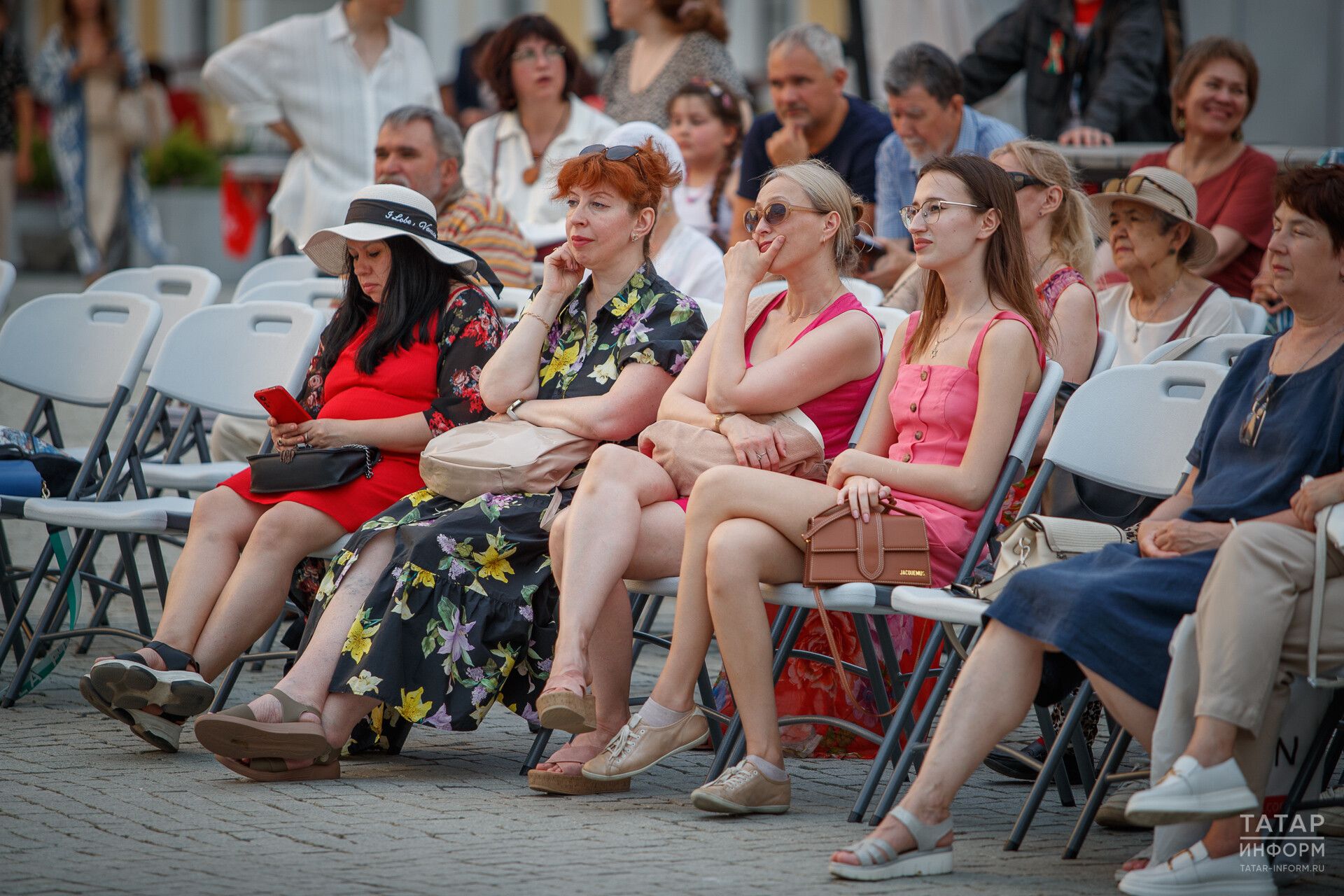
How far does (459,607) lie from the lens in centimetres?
457

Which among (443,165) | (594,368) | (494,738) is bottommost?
(494,738)

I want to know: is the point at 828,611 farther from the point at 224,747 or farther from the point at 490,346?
the point at 224,747

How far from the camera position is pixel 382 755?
4906 mm

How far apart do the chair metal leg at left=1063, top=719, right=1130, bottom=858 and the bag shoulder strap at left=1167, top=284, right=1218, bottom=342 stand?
6.27 feet

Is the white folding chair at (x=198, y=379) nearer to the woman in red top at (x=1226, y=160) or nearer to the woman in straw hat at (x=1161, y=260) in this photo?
the woman in straw hat at (x=1161, y=260)

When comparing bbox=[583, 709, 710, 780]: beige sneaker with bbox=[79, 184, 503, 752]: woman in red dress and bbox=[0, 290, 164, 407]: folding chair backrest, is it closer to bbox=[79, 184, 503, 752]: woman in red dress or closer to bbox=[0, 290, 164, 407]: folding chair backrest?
bbox=[79, 184, 503, 752]: woman in red dress

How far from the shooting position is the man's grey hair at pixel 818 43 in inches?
293

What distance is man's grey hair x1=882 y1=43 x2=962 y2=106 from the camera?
674 centimetres

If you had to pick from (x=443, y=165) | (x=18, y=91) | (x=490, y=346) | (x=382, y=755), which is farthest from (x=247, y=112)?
(x=18, y=91)

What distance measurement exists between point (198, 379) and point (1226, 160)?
3.85 meters

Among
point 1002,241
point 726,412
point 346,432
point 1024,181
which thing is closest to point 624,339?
point 726,412

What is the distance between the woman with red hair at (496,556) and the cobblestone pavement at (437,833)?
19 cm

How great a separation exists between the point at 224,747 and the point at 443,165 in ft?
9.81

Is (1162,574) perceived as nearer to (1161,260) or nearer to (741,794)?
(741,794)
